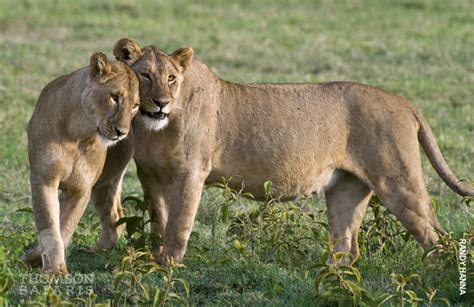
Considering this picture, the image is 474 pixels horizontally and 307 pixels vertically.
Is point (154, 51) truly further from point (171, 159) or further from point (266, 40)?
point (266, 40)

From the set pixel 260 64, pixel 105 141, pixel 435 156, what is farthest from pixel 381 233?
pixel 260 64

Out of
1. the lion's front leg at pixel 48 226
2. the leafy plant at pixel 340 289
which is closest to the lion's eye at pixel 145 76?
the lion's front leg at pixel 48 226

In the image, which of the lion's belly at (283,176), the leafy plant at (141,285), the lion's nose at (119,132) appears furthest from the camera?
the lion's belly at (283,176)

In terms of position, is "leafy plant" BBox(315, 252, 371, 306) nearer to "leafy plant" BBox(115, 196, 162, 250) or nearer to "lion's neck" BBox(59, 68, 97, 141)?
"leafy plant" BBox(115, 196, 162, 250)

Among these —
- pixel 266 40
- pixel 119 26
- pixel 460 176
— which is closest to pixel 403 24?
pixel 266 40

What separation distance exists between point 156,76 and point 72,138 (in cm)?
48

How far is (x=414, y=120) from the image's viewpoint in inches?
241

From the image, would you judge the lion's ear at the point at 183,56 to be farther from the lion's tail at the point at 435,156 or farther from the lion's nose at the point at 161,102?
the lion's tail at the point at 435,156

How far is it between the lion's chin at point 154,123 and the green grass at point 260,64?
688mm

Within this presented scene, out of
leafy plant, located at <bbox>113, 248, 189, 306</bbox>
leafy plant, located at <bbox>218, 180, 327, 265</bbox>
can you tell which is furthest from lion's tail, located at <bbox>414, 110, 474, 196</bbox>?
leafy plant, located at <bbox>113, 248, 189, 306</bbox>

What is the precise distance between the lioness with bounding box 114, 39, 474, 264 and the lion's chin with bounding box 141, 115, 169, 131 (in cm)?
13

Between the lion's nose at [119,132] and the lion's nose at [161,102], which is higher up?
the lion's nose at [161,102]

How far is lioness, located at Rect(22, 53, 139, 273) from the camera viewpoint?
521 cm

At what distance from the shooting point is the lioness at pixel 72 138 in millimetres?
5215
